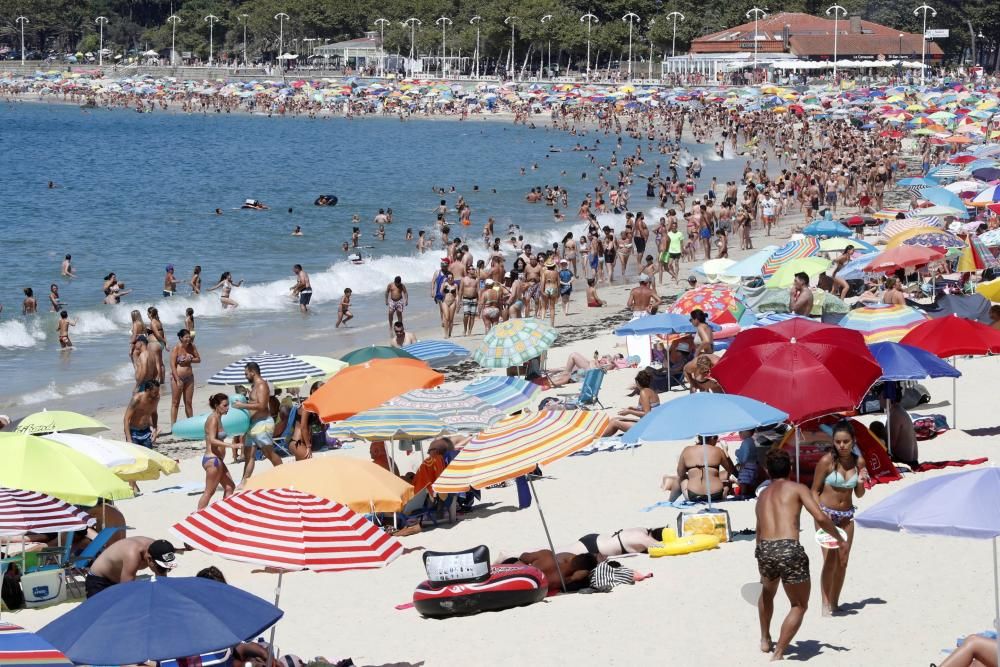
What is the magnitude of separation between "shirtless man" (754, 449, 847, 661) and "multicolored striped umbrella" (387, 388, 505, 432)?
3.85 metres

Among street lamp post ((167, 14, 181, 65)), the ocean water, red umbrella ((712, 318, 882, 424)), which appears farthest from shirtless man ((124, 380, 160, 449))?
street lamp post ((167, 14, 181, 65))

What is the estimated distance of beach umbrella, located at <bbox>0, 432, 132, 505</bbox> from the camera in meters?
8.72

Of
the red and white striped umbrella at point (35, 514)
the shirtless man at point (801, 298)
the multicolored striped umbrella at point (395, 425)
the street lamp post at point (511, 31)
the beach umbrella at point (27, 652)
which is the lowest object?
the red and white striped umbrella at point (35, 514)

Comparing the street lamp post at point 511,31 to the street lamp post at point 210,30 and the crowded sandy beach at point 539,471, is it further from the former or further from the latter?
the crowded sandy beach at point 539,471

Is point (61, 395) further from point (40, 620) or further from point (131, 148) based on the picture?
point (131, 148)

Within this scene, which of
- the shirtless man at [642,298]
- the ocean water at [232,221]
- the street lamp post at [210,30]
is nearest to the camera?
the shirtless man at [642,298]

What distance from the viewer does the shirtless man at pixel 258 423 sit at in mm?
11492

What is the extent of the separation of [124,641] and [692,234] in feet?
71.3

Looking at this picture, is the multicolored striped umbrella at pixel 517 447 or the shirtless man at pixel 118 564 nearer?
the shirtless man at pixel 118 564

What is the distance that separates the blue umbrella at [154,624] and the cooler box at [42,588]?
3.57m

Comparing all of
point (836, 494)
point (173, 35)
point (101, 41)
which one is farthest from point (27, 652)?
point (101, 41)

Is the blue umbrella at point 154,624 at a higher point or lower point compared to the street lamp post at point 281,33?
lower

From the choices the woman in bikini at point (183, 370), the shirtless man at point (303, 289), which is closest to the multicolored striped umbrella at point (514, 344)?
the woman in bikini at point (183, 370)

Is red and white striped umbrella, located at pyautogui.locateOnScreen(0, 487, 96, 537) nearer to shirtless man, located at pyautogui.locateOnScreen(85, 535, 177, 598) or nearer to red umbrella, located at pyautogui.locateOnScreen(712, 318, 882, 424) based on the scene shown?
shirtless man, located at pyautogui.locateOnScreen(85, 535, 177, 598)
